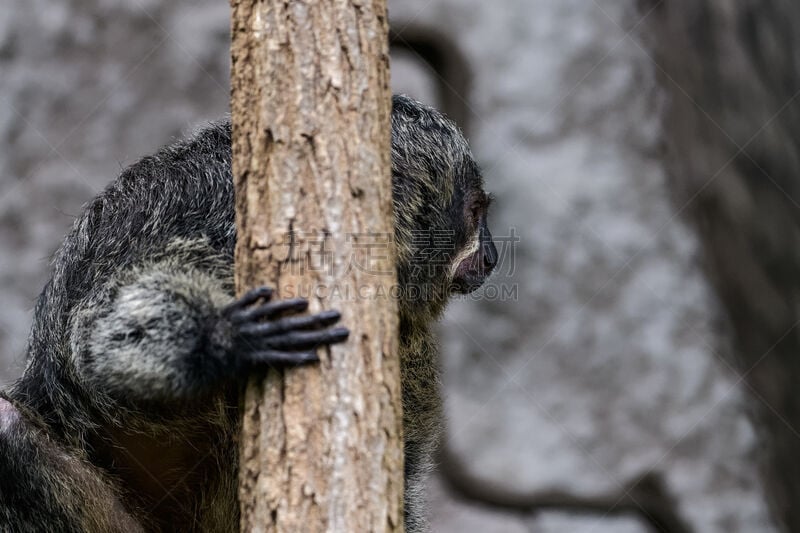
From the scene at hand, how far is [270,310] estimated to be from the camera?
2586mm

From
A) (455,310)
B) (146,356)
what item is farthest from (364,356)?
(455,310)

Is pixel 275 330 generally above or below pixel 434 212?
below

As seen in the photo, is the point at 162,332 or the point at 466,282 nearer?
the point at 162,332

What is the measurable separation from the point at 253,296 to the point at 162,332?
0.57 metres

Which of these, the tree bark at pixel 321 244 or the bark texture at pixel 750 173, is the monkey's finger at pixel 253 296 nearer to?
the tree bark at pixel 321 244

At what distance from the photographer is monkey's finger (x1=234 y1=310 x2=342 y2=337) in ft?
8.16

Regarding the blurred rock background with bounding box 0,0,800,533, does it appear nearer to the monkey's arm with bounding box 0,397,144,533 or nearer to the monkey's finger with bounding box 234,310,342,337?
the monkey's arm with bounding box 0,397,144,533

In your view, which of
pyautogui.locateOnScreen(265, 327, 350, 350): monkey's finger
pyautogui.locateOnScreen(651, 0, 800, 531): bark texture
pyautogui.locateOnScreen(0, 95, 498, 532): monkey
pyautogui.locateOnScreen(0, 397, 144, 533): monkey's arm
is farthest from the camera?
pyautogui.locateOnScreen(651, 0, 800, 531): bark texture

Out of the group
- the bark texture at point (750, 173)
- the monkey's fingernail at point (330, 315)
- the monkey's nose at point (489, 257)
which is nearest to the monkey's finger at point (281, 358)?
the monkey's fingernail at point (330, 315)

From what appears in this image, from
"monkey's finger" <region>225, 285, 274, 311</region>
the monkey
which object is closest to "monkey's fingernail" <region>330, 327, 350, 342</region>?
"monkey's finger" <region>225, 285, 274, 311</region>

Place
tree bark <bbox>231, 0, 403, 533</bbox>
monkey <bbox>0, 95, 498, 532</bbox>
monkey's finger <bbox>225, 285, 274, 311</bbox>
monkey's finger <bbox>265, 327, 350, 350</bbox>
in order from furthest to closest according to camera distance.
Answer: monkey <bbox>0, 95, 498, 532</bbox> < monkey's finger <bbox>225, 285, 274, 311</bbox> < monkey's finger <bbox>265, 327, 350, 350</bbox> < tree bark <bbox>231, 0, 403, 533</bbox>

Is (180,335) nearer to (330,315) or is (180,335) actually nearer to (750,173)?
(330,315)

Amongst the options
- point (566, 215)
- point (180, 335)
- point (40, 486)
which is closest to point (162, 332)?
point (180, 335)

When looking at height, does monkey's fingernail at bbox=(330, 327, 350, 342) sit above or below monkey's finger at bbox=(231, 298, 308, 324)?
below
